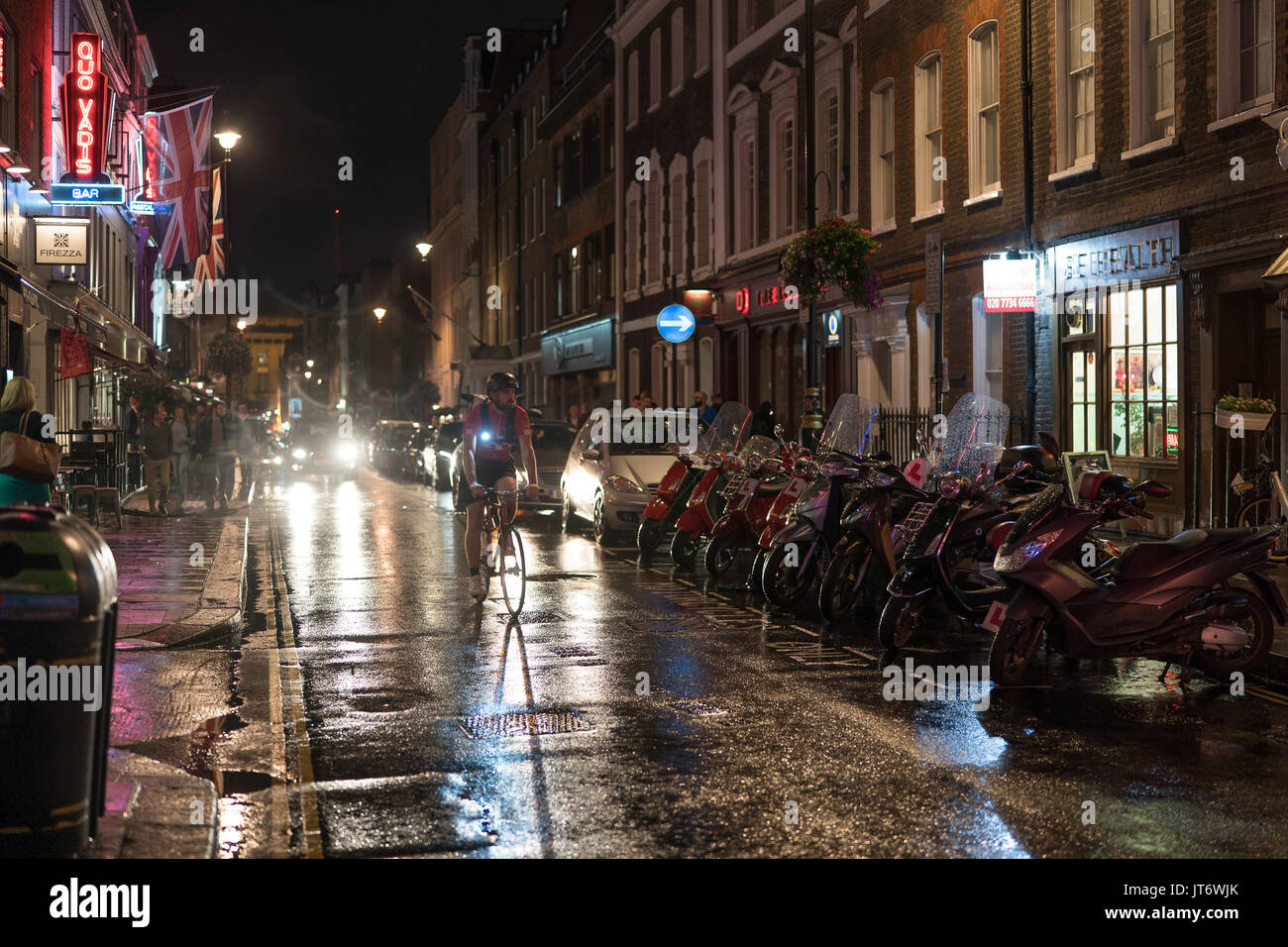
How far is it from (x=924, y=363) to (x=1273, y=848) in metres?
18.9

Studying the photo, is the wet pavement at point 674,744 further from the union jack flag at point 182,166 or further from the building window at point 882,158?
the union jack flag at point 182,166

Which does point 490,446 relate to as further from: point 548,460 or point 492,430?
point 548,460

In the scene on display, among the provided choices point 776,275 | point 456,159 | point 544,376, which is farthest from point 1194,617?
point 456,159

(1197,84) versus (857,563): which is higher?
(1197,84)

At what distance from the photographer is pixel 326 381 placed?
196625 millimetres

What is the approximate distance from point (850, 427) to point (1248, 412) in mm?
4980

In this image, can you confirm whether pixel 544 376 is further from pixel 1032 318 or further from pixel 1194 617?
pixel 1194 617

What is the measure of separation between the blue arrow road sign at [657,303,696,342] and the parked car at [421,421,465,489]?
193 inches

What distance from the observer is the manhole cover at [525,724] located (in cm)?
764

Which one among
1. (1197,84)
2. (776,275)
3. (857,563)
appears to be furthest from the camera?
(776,275)

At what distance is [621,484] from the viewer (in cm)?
1903

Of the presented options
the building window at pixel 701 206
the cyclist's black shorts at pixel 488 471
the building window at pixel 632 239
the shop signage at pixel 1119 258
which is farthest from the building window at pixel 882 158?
the building window at pixel 632 239

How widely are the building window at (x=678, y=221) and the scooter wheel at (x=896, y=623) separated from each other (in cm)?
2872

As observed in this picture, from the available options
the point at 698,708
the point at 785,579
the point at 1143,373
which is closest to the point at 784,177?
the point at 1143,373
